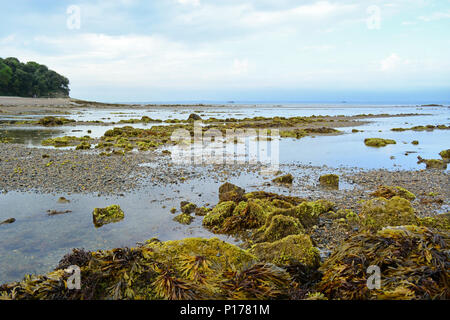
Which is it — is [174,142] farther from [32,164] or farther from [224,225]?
[224,225]

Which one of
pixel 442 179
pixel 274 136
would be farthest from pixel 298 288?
pixel 274 136

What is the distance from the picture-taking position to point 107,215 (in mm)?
6125

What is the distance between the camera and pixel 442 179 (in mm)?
9750

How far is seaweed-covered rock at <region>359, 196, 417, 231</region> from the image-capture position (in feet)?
16.7

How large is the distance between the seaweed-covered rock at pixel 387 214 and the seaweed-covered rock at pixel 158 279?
2.98 meters

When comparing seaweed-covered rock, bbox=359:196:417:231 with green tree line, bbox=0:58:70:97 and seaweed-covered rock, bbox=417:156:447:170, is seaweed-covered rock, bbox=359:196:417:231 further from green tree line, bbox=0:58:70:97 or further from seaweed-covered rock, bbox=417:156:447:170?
green tree line, bbox=0:58:70:97

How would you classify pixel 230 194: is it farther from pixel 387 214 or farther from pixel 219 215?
pixel 387 214

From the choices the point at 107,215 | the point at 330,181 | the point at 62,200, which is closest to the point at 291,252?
the point at 107,215

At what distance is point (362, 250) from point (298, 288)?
0.90 metres

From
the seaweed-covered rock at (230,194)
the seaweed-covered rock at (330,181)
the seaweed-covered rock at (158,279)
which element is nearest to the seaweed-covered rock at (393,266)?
the seaweed-covered rock at (158,279)

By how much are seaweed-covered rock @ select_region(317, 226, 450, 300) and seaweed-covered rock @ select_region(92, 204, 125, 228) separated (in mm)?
4366

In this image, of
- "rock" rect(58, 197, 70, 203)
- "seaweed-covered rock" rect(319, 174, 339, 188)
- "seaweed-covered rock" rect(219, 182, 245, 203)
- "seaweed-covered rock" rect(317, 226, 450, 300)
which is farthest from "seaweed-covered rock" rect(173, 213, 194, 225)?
"seaweed-covered rock" rect(319, 174, 339, 188)

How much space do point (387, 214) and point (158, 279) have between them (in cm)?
429

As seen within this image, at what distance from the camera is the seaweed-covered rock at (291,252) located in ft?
12.1
